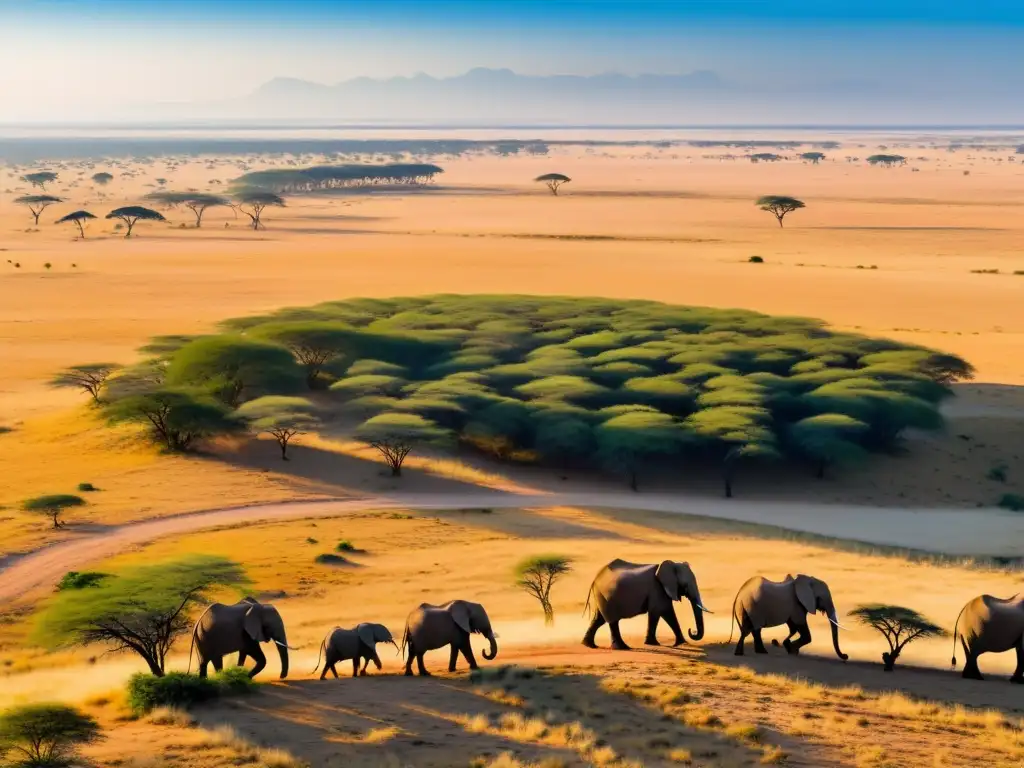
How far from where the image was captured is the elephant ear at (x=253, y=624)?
78.4ft

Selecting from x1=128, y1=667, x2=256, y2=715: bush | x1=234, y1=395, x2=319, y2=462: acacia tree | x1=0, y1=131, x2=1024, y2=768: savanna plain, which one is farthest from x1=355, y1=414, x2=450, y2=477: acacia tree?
x1=128, y1=667, x2=256, y2=715: bush

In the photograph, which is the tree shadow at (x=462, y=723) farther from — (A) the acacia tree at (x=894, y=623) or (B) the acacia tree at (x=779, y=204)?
(B) the acacia tree at (x=779, y=204)

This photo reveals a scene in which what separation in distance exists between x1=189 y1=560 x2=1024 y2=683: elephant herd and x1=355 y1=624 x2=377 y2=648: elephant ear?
23mm

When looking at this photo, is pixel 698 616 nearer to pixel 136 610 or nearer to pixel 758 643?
pixel 758 643

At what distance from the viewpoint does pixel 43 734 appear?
1884cm

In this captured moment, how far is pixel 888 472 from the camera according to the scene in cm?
5322

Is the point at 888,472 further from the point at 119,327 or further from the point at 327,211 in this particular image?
the point at 327,211

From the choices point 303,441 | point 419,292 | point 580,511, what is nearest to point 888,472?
point 580,511

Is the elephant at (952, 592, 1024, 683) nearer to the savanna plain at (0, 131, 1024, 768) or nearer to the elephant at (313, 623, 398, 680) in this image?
the savanna plain at (0, 131, 1024, 768)

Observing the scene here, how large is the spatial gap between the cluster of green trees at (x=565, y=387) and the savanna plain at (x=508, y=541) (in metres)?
0.64

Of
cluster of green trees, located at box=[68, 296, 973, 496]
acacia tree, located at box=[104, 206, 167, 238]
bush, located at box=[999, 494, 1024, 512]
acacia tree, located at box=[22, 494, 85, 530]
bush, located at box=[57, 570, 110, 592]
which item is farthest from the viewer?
acacia tree, located at box=[104, 206, 167, 238]

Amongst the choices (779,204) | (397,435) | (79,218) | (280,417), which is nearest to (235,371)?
(280,417)

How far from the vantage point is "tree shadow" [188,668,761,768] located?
65.8 feet

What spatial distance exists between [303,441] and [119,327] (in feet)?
123
